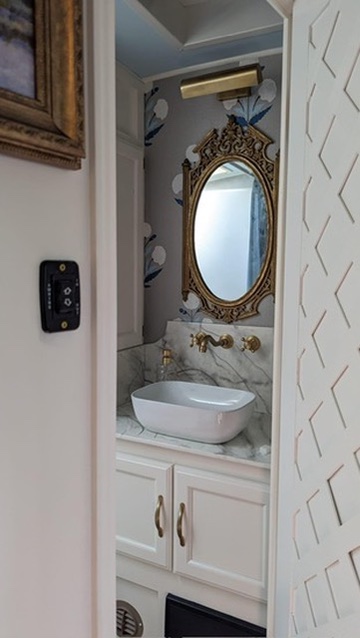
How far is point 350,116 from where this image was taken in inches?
38.9

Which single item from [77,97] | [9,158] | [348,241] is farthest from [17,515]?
[348,241]

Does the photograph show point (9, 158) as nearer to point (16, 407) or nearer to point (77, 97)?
point (77, 97)

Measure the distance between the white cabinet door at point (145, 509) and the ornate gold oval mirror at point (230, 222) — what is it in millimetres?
750

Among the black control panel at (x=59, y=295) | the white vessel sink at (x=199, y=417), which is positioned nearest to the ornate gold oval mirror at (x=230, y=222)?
the white vessel sink at (x=199, y=417)

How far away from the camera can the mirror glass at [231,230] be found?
75.9 inches

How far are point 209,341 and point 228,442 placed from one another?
0.53m

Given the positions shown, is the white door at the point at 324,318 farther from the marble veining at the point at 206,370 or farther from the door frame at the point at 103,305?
the door frame at the point at 103,305

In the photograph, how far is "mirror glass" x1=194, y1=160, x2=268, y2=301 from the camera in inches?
75.9

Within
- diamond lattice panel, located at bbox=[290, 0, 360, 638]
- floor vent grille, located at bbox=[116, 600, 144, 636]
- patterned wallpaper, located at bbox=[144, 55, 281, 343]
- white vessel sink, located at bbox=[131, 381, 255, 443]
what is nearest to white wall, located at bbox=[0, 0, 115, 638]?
diamond lattice panel, located at bbox=[290, 0, 360, 638]

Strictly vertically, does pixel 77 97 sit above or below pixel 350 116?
below

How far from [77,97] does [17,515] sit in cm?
56

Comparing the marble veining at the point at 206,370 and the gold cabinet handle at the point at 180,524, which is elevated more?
the marble veining at the point at 206,370

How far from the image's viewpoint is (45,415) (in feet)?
2.01

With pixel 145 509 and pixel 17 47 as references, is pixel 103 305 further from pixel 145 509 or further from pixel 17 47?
pixel 145 509
